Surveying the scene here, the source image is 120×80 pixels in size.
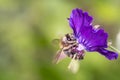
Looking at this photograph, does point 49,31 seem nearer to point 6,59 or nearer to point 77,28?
point 6,59

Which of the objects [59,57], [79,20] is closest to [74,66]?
[59,57]

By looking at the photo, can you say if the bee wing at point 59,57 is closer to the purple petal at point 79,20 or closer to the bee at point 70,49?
the bee at point 70,49

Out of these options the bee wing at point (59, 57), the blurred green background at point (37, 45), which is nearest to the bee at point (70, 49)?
the bee wing at point (59, 57)

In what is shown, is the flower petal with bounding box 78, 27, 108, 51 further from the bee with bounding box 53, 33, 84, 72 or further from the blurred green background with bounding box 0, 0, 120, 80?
the blurred green background with bounding box 0, 0, 120, 80

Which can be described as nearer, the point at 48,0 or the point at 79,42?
the point at 79,42

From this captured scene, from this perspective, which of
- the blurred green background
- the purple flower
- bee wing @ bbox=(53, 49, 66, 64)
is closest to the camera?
the purple flower

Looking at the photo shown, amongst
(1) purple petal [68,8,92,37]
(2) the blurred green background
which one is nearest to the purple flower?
(1) purple petal [68,8,92,37]

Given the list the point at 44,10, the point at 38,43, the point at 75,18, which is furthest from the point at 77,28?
the point at 44,10
